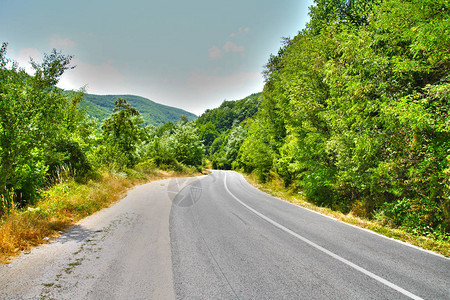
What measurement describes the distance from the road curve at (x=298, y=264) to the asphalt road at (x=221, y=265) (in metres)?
0.02

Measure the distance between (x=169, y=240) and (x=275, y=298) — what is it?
2916 millimetres

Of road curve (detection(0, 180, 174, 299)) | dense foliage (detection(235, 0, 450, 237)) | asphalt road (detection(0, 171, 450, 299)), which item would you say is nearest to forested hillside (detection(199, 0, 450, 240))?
dense foliage (detection(235, 0, 450, 237))

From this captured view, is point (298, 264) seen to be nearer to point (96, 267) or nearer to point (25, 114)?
point (96, 267)

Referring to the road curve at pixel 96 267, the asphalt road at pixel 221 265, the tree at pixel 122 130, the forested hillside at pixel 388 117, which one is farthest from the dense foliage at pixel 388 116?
the tree at pixel 122 130

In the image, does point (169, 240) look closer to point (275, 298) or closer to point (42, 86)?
point (275, 298)

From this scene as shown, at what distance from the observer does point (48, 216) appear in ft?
17.3

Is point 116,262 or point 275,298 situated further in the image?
point 116,262

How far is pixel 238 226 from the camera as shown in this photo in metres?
6.15

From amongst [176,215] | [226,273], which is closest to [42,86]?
[176,215]

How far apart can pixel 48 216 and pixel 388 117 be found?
9.86m

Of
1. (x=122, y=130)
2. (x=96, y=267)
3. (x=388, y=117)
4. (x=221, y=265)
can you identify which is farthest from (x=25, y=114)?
(x=122, y=130)

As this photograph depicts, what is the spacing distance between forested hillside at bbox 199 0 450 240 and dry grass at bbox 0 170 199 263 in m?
9.04

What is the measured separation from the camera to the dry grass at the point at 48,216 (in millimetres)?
3799

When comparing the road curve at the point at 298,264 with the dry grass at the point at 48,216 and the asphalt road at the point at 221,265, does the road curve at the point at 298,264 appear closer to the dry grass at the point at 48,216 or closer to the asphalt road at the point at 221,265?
the asphalt road at the point at 221,265
